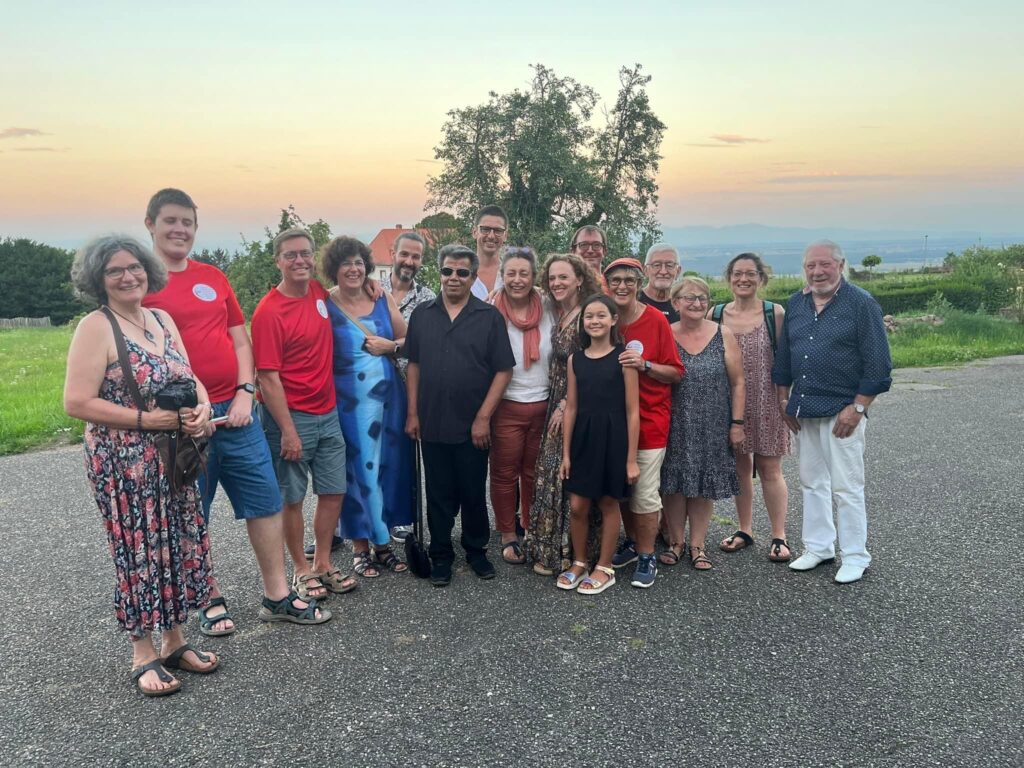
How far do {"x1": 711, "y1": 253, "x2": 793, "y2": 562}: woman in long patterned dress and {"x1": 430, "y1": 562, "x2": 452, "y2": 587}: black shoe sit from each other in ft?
6.35

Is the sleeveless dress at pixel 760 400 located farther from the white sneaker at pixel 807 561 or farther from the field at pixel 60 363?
the field at pixel 60 363

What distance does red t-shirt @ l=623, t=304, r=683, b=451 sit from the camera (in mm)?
4301

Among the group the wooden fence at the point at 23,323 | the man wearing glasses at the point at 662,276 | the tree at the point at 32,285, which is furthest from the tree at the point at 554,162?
the tree at the point at 32,285

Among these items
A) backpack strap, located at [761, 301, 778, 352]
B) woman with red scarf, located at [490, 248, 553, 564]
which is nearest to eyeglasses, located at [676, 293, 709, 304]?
backpack strap, located at [761, 301, 778, 352]

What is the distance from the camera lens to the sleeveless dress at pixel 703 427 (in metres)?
4.49

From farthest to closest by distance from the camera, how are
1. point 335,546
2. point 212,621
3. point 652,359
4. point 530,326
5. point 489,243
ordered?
point 489,243, point 335,546, point 530,326, point 652,359, point 212,621

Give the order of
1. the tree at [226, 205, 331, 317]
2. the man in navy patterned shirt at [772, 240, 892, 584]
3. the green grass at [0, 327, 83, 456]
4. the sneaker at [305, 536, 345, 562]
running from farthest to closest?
1. the tree at [226, 205, 331, 317]
2. the green grass at [0, 327, 83, 456]
3. the sneaker at [305, 536, 345, 562]
4. the man in navy patterned shirt at [772, 240, 892, 584]

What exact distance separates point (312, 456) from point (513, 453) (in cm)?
123

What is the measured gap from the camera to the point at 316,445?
4.18m

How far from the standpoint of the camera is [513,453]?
4629 millimetres

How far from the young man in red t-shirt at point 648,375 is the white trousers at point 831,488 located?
95 cm

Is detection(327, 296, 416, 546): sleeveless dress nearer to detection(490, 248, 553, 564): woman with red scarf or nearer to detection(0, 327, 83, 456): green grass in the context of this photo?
detection(490, 248, 553, 564): woman with red scarf

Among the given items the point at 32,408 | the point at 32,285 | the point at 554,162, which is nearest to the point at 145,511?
the point at 32,408

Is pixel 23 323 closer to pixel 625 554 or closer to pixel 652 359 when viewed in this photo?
pixel 625 554
